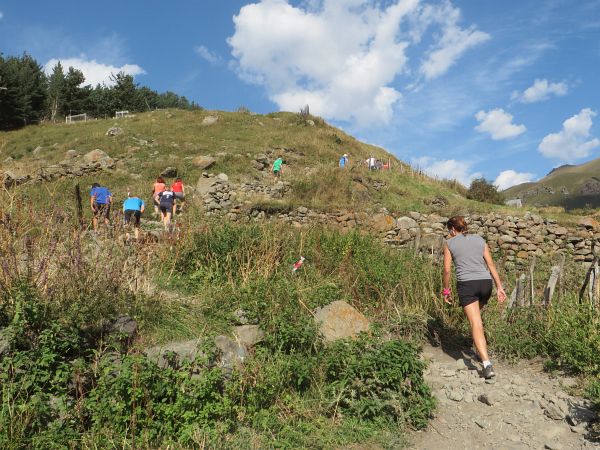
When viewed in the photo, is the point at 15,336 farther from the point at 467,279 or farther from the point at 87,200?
the point at 87,200

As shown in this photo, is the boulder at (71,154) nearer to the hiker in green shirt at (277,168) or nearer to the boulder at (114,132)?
the boulder at (114,132)

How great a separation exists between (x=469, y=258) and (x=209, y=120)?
82.2 ft

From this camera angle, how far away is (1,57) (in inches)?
1588

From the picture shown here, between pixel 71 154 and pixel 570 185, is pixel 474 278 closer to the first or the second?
pixel 71 154

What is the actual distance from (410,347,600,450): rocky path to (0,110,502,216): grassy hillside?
9.61 metres

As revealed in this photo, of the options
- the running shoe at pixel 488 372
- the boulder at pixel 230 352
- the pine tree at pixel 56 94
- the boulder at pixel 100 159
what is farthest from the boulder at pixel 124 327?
the pine tree at pixel 56 94

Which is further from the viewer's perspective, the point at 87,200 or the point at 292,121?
the point at 292,121

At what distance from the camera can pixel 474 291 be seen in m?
4.72

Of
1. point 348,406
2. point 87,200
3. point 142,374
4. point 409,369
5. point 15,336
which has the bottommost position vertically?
point 348,406

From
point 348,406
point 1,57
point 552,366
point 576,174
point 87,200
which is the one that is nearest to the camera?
point 348,406

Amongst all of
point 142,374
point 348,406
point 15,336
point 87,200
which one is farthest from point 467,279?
point 87,200

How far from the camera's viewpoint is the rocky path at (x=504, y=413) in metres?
3.50

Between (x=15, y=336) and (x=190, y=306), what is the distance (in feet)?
6.14

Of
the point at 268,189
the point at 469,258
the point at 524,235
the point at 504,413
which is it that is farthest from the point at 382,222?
the point at 504,413
